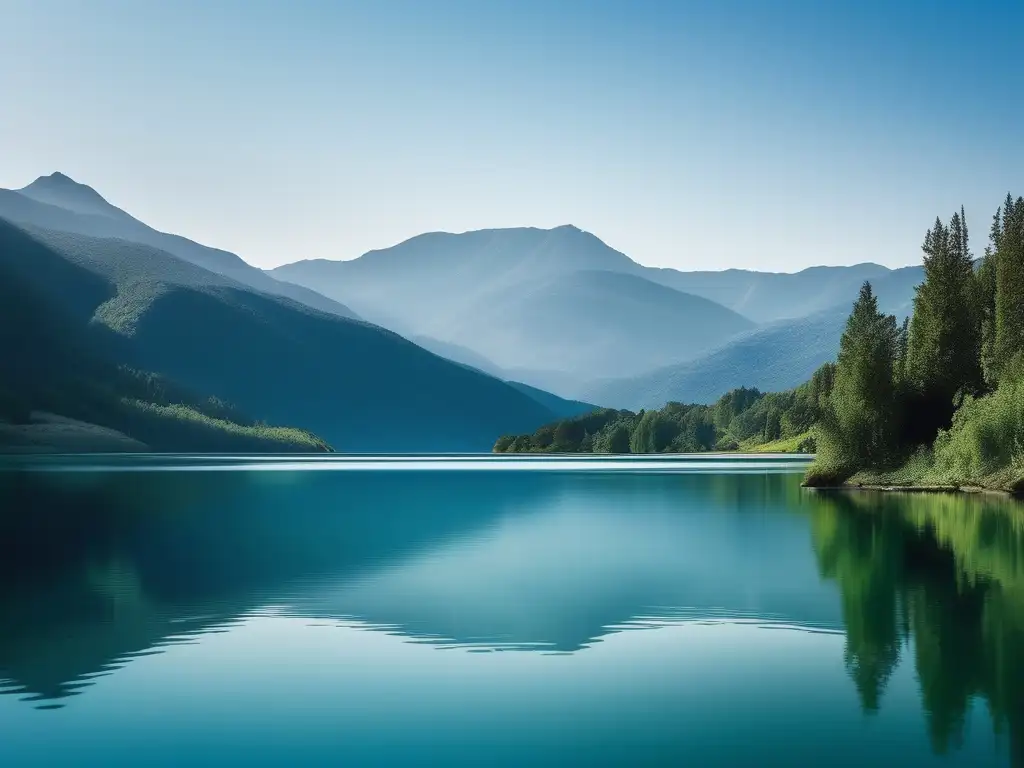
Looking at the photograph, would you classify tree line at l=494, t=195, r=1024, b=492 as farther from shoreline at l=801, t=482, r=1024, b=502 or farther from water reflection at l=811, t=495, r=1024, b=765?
water reflection at l=811, t=495, r=1024, b=765

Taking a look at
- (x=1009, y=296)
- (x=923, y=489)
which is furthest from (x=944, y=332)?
(x=923, y=489)

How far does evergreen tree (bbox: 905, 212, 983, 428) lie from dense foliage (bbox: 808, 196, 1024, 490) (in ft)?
0.24

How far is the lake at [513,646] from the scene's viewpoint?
50.0ft

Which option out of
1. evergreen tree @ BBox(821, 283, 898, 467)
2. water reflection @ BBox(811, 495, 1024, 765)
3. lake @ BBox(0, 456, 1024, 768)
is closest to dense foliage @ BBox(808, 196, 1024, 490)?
evergreen tree @ BBox(821, 283, 898, 467)

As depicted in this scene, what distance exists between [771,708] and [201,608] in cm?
1454

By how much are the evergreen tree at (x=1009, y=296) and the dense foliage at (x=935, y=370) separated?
0.24ft

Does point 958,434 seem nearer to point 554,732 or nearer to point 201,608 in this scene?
point 201,608

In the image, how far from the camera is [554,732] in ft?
51.6

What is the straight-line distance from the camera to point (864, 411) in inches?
3086

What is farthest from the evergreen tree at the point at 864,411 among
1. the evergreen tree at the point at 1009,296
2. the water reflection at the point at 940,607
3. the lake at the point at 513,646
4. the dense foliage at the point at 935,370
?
the lake at the point at 513,646

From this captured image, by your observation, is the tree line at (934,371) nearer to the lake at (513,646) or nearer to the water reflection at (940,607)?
the water reflection at (940,607)

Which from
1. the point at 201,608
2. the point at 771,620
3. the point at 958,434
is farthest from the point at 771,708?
the point at 958,434

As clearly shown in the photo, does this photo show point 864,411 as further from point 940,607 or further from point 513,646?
point 513,646

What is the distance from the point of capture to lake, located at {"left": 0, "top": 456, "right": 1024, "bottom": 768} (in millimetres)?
15234
